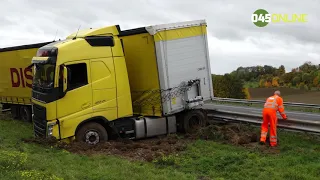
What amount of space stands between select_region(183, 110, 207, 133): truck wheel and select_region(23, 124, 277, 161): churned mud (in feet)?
1.39

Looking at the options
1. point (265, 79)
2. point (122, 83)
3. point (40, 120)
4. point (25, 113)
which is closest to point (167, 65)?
point (122, 83)

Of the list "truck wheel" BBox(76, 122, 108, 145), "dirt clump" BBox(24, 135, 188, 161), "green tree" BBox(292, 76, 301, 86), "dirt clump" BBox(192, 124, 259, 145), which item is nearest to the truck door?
"truck wheel" BBox(76, 122, 108, 145)

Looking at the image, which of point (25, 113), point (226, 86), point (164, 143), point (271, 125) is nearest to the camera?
point (271, 125)

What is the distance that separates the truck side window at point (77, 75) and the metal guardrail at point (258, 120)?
4503 mm

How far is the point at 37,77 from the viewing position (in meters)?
9.50

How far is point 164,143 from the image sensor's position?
376 inches

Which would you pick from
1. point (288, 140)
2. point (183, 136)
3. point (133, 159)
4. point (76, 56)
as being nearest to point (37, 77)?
point (76, 56)

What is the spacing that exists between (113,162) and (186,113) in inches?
162

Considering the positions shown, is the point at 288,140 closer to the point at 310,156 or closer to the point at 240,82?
the point at 310,156

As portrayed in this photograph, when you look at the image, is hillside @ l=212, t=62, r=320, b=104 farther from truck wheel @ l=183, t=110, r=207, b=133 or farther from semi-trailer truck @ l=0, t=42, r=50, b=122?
truck wheel @ l=183, t=110, r=207, b=133

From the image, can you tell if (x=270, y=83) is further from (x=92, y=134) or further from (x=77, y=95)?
(x=77, y=95)

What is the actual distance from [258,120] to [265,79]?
32677 mm

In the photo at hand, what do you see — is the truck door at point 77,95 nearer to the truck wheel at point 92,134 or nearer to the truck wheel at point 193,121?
the truck wheel at point 92,134

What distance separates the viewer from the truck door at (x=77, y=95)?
29.2 ft
